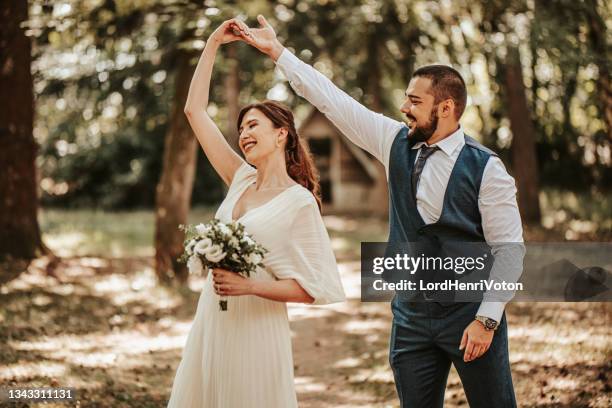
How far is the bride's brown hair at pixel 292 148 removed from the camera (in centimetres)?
360

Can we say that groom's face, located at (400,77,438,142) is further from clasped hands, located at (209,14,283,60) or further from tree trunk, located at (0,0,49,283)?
tree trunk, located at (0,0,49,283)

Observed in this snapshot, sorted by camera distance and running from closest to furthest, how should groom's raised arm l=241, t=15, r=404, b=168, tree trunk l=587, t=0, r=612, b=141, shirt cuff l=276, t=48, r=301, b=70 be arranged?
1. groom's raised arm l=241, t=15, r=404, b=168
2. shirt cuff l=276, t=48, r=301, b=70
3. tree trunk l=587, t=0, r=612, b=141

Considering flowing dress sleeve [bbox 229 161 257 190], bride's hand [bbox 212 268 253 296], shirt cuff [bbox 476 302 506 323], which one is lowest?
shirt cuff [bbox 476 302 506 323]

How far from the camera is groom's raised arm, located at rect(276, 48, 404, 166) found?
3547 mm

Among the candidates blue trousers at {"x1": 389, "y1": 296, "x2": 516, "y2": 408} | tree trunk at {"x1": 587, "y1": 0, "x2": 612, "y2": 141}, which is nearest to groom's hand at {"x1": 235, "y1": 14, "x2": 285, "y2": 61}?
blue trousers at {"x1": 389, "y1": 296, "x2": 516, "y2": 408}

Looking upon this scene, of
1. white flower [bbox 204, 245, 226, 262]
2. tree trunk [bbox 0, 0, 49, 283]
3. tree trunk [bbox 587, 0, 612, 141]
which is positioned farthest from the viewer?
tree trunk [bbox 0, 0, 49, 283]

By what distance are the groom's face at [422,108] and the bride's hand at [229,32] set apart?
0.90 meters

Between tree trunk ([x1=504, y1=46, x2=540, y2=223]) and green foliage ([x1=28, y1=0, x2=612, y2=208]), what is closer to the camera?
green foliage ([x1=28, y1=0, x2=612, y2=208])

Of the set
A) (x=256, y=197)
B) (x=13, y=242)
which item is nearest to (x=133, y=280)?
(x=13, y=242)

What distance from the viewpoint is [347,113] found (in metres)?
3.58

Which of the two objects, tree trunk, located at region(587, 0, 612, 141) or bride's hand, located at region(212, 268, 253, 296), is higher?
tree trunk, located at region(587, 0, 612, 141)

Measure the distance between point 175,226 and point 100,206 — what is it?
61.5ft

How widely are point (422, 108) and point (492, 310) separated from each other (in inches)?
37.5

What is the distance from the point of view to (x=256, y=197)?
3576mm
